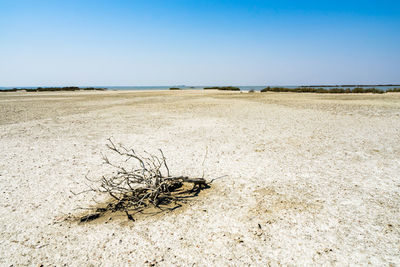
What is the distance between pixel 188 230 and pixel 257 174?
2.07 meters

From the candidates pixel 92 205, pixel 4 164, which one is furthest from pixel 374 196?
pixel 4 164

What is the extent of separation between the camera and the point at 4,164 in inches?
200

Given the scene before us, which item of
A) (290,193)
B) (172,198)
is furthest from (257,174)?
(172,198)

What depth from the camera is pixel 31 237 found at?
9.07 ft

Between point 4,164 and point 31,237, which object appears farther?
point 4,164

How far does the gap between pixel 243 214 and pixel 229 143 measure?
11.9 feet

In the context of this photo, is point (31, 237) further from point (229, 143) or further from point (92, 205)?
point (229, 143)

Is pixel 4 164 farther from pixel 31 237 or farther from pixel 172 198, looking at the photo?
pixel 172 198

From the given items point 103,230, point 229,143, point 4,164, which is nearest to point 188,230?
point 103,230

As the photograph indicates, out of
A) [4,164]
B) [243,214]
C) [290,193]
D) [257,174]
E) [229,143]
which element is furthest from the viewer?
[229,143]

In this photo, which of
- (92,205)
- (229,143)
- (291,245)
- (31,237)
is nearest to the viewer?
(291,245)

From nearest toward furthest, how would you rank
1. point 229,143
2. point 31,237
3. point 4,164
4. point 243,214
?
1. point 31,237
2. point 243,214
3. point 4,164
4. point 229,143

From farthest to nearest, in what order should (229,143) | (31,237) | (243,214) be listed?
(229,143), (243,214), (31,237)

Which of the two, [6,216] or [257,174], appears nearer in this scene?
[6,216]
